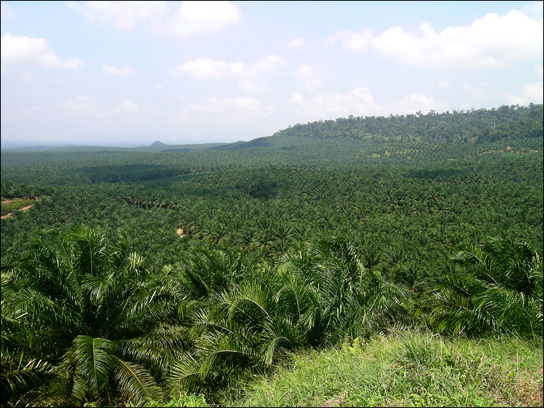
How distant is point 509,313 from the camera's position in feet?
20.5

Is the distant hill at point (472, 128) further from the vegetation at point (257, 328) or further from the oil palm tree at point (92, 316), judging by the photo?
the oil palm tree at point (92, 316)

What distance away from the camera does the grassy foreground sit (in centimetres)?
388

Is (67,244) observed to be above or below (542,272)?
above

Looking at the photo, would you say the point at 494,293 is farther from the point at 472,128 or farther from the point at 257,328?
the point at 472,128

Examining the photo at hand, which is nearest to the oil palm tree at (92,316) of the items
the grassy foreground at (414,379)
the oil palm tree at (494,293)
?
the grassy foreground at (414,379)

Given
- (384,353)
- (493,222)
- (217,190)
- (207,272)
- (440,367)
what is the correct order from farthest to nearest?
(217,190) < (493,222) < (207,272) < (384,353) < (440,367)

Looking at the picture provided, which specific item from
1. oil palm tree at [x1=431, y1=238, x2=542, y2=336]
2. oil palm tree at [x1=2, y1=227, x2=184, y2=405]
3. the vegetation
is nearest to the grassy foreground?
Answer: the vegetation

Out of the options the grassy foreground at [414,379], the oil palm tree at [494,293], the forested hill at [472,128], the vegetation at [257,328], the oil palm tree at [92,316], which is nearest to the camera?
the grassy foreground at [414,379]

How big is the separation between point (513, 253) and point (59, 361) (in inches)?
404

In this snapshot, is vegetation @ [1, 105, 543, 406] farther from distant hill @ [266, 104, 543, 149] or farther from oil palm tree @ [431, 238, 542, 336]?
distant hill @ [266, 104, 543, 149]

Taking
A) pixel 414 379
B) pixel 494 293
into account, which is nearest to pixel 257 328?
pixel 414 379

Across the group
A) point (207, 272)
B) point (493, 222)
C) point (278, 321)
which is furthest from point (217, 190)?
point (278, 321)

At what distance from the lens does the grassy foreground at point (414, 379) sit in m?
3.88

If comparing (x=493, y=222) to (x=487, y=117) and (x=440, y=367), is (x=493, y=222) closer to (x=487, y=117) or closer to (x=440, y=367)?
(x=440, y=367)
